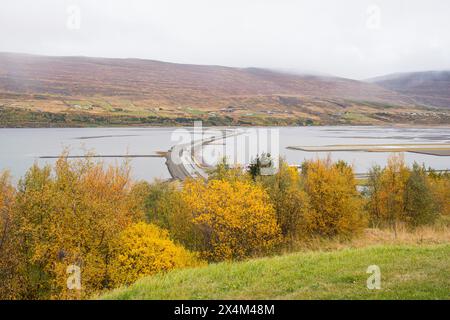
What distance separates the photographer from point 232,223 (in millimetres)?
34656

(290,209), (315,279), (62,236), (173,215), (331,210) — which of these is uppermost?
(315,279)

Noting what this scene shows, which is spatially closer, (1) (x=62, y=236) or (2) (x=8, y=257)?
(1) (x=62, y=236)

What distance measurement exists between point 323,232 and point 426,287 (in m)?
36.0

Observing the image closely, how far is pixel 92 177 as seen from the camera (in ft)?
124

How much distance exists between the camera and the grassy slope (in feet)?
39.5

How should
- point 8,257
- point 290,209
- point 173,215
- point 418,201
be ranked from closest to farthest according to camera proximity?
1. point 8,257
2. point 290,209
3. point 173,215
4. point 418,201

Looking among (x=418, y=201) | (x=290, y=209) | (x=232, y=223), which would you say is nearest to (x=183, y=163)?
(x=418, y=201)

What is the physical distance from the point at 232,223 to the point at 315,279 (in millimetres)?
20989

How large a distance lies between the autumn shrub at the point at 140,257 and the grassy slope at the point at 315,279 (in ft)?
35.6

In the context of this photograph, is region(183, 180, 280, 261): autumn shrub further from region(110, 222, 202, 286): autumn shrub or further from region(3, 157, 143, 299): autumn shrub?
region(3, 157, 143, 299): autumn shrub

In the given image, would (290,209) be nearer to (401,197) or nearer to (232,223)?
(232,223)

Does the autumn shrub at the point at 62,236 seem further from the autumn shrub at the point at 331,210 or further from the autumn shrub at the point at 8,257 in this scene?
the autumn shrub at the point at 331,210

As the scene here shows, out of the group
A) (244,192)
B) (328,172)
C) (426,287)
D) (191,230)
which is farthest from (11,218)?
(328,172)

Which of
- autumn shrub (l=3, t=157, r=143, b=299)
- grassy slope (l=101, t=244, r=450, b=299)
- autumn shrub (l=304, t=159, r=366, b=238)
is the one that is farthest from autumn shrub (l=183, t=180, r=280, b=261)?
grassy slope (l=101, t=244, r=450, b=299)
